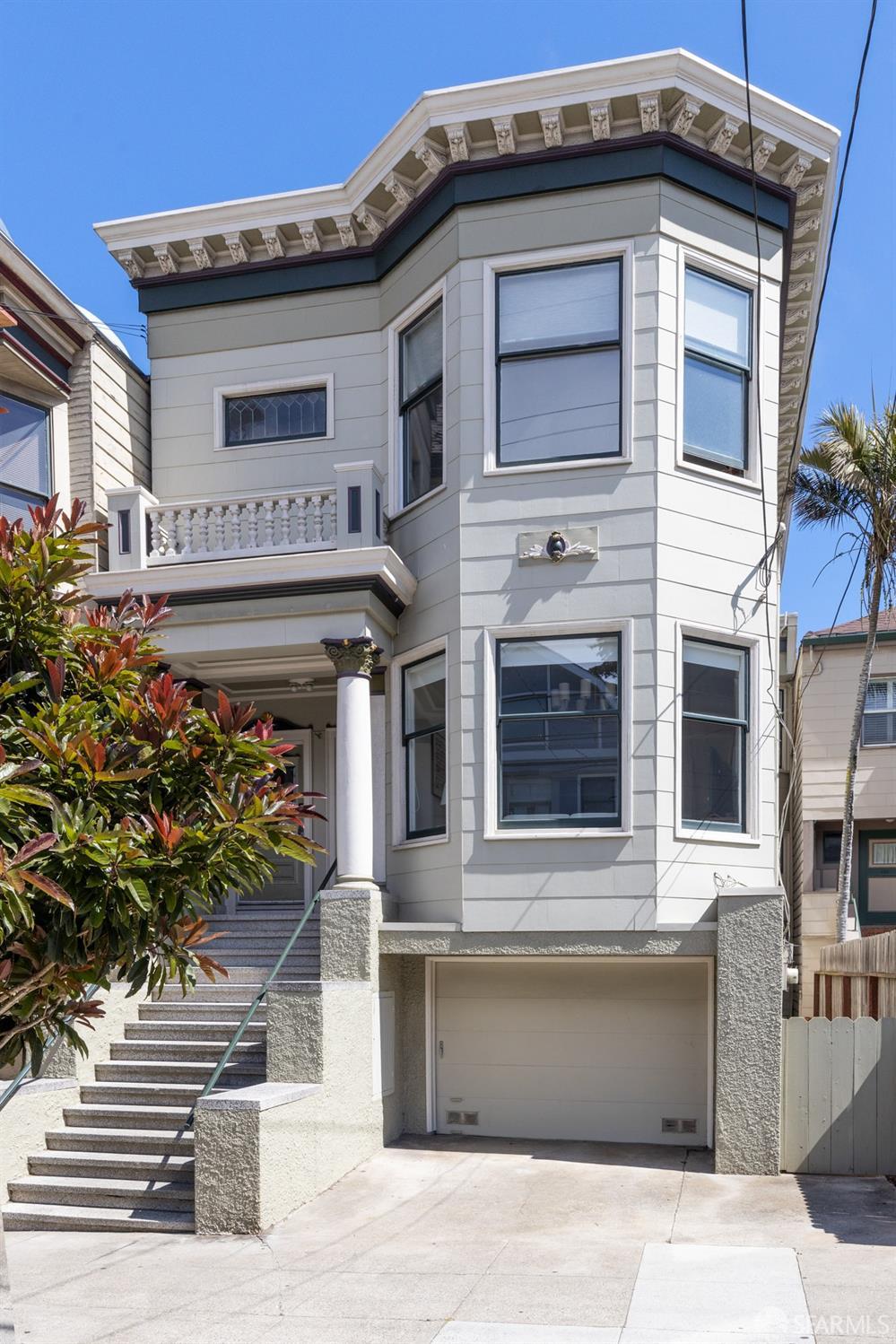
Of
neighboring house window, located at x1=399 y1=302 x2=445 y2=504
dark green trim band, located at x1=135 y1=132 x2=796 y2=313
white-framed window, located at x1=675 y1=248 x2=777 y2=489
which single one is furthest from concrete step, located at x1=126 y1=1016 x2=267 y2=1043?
dark green trim band, located at x1=135 y1=132 x2=796 y2=313

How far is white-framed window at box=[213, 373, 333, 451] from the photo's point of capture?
1362 centimetres

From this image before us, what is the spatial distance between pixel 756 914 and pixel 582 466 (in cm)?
415

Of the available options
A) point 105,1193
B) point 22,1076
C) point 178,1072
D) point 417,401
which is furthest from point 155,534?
point 105,1193

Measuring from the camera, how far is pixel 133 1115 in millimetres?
9922

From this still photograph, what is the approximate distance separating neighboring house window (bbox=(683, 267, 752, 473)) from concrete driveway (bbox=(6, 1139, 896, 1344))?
249 inches

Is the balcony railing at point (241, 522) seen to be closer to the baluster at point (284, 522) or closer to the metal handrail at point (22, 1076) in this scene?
the baluster at point (284, 522)

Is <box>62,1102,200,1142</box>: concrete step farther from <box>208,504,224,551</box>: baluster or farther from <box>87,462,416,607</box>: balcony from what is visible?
<box>208,504,224,551</box>: baluster

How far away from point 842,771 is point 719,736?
12.2m

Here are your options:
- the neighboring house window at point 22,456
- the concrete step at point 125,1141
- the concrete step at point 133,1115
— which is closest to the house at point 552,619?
the concrete step at point 133,1115

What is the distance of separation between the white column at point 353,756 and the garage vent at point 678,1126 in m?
3.43

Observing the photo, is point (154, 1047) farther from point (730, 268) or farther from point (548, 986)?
point (730, 268)

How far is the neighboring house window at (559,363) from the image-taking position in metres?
11.5

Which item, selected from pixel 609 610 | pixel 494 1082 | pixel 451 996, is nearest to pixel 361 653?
pixel 609 610

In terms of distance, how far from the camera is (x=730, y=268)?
39.1 feet
